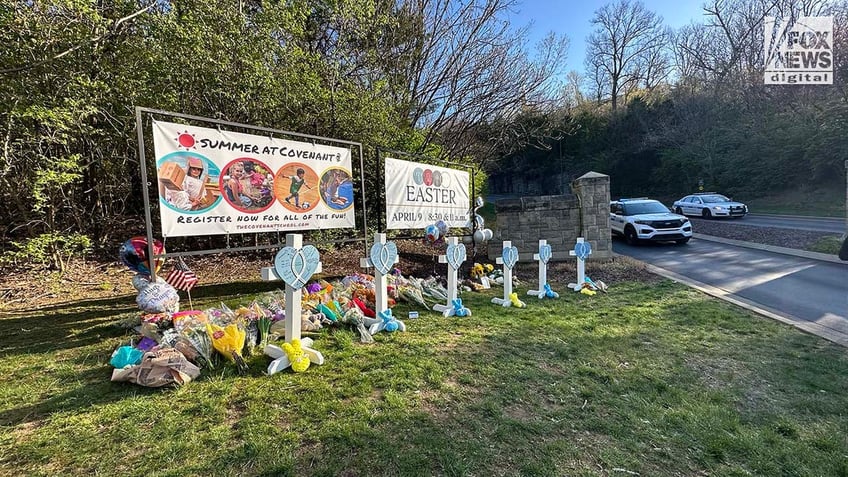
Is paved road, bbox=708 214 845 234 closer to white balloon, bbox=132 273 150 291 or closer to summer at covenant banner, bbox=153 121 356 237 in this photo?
summer at covenant banner, bbox=153 121 356 237

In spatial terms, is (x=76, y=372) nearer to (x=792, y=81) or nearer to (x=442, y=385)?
(x=442, y=385)

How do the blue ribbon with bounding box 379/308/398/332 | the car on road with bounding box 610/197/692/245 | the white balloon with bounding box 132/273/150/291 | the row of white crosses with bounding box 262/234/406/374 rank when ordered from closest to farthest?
the row of white crosses with bounding box 262/234/406/374 < the white balloon with bounding box 132/273/150/291 < the blue ribbon with bounding box 379/308/398/332 < the car on road with bounding box 610/197/692/245

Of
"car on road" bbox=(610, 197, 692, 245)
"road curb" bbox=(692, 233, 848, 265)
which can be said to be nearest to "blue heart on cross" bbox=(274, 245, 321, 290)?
"road curb" bbox=(692, 233, 848, 265)

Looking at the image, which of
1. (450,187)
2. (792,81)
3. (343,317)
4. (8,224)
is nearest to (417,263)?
(450,187)

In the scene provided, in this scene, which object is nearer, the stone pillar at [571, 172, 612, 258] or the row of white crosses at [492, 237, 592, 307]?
the row of white crosses at [492, 237, 592, 307]

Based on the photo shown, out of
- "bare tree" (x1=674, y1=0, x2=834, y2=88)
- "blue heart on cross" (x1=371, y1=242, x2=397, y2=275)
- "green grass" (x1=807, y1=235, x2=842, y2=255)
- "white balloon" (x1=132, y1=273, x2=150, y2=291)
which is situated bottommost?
"green grass" (x1=807, y1=235, x2=842, y2=255)

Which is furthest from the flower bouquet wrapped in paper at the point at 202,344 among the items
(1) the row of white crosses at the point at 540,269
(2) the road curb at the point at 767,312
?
(2) the road curb at the point at 767,312

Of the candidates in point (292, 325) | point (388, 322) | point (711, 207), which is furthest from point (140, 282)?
point (711, 207)

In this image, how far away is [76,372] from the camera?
2779 millimetres

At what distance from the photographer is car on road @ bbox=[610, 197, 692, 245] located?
35.1 ft

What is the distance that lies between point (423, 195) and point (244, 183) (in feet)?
10.3

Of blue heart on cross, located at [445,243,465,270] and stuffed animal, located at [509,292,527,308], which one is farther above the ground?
blue heart on cross, located at [445,243,465,270]

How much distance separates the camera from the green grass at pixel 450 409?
1.92 metres

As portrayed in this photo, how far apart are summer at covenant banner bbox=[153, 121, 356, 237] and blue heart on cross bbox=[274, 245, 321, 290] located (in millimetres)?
1533
